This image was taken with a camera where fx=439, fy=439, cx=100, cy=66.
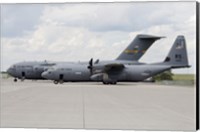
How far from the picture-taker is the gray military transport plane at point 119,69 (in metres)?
36.1

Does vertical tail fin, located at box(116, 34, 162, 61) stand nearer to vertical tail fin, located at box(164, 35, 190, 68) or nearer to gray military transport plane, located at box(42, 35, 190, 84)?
gray military transport plane, located at box(42, 35, 190, 84)

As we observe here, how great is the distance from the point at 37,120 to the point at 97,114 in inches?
75.9

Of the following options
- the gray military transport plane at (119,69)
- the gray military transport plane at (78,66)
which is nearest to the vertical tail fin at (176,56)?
the gray military transport plane at (119,69)

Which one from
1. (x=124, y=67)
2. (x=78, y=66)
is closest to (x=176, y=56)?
(x=124, y=67)

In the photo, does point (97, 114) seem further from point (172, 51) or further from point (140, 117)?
point (172, 51)

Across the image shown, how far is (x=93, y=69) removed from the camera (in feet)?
121

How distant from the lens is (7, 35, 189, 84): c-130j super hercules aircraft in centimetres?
3612

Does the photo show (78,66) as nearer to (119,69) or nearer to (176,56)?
(119,69)

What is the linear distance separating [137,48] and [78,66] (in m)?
5.83

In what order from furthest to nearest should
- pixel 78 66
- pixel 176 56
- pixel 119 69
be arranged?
pixel 78 66, pixel 119 69, pixel 176 56

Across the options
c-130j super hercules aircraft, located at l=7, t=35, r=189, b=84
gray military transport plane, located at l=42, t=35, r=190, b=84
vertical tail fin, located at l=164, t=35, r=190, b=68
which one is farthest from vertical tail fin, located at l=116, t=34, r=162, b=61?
vertical tail fin, located at l=164, t=35, r=190, b=68

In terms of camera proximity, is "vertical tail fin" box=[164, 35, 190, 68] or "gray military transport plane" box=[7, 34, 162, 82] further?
"gray military transport plane" box=[7, 34, 162, 82]

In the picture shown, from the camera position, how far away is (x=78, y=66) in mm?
37656

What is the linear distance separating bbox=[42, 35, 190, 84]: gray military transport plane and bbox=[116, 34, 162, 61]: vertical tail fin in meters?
0.13
